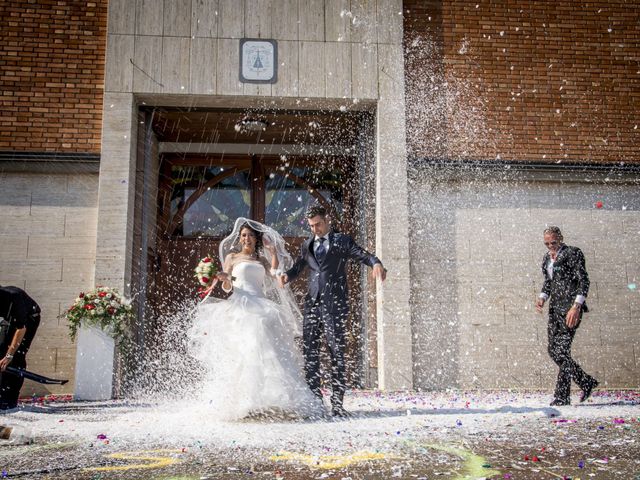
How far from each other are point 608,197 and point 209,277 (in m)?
6.87

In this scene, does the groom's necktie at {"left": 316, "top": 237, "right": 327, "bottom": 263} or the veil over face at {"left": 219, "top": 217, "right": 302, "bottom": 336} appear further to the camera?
the veil over face at {"left": 219, "top": 217, "right": 302, "bottom": 336}

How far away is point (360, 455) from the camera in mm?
3889

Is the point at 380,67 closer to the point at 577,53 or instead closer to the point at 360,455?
the point at 577,53

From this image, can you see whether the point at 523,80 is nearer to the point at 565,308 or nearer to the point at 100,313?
the point at 565,308

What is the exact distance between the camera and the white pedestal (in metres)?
8.43

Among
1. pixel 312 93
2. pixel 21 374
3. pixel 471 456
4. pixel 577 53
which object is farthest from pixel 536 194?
pixel 21 374

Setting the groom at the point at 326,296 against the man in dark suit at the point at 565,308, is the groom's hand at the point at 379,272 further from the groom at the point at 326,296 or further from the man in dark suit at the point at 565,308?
the man in dark suit at the point at 565,308

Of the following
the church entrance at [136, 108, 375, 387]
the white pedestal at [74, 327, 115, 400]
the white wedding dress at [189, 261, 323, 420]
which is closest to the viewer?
the white wedding dress at [189, 261, 323, 420]

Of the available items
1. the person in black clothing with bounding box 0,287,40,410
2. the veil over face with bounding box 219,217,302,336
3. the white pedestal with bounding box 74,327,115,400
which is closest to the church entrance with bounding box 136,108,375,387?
the white pedestal with bounding box 74,327,115,400

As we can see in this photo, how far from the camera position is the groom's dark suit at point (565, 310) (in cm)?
681

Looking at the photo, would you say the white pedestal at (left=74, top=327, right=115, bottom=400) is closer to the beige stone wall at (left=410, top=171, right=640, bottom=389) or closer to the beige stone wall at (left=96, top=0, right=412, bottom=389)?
the beige stone wall at (left=96, top=0, right=412, bottom=389)

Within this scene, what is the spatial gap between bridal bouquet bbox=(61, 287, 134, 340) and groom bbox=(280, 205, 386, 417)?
3.17 meters

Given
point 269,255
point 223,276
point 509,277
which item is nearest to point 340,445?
point 223,276

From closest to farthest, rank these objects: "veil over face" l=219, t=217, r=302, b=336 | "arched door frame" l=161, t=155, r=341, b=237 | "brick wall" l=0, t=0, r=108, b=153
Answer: "veil over face" l=219, t=217, r=302, b=336 → "brick wall" l=0, t=0, r=108, b=153 → "arched door frame" l=161, t=155, r=341, b=237
